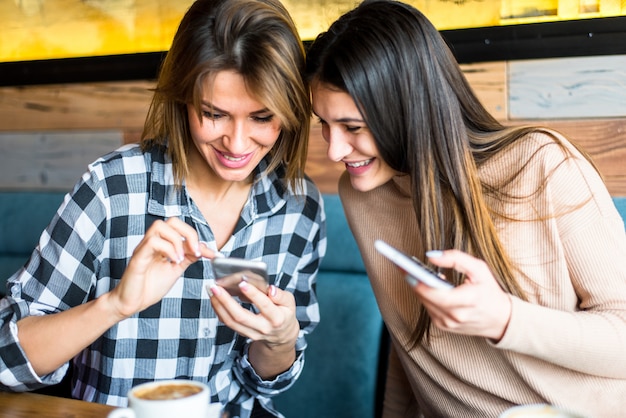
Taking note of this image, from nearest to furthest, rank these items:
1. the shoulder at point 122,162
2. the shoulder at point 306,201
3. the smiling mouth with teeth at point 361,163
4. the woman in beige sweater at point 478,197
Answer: the woman in beige sweater at point 478,197 → the smiling mouth with teeth at point 361,163 → the shoulder at point 122,162 → the shoulder at point 306,201

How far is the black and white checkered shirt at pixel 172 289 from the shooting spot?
1.28 meters

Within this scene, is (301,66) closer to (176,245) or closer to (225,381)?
(176,245)

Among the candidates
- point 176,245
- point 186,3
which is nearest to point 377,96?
point 176,245

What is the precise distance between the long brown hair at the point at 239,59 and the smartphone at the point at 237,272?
333 mm

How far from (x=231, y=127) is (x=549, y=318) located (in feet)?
2.02

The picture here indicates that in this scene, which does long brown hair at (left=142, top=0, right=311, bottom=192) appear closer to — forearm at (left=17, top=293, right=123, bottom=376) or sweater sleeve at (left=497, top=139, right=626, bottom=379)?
forearm at (left=17, top=293, right=123, bottom=376)

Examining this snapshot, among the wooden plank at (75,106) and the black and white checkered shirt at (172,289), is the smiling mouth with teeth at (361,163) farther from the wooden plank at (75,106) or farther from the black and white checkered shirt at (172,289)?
the wooden plank at (75,106)

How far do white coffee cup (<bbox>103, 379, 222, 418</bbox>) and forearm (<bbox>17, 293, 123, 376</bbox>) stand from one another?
0.95 ft

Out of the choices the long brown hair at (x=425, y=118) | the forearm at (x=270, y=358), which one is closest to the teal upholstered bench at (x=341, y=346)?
the forearm at (x=270, y=358)

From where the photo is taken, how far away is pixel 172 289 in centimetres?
138

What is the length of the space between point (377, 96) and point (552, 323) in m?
0.43

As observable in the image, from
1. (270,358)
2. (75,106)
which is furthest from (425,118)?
(75,106)

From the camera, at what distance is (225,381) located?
1.42 m

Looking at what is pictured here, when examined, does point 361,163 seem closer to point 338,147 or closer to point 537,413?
point 338,147
